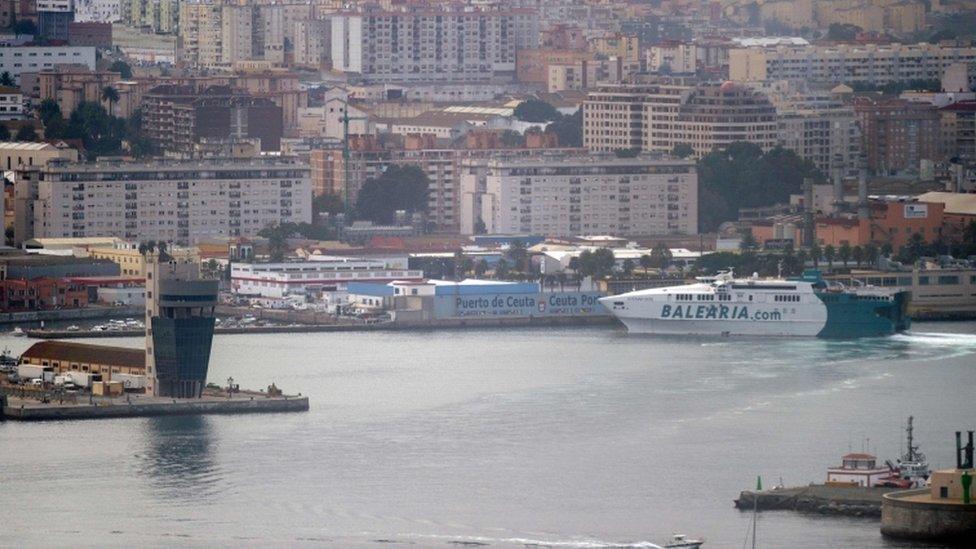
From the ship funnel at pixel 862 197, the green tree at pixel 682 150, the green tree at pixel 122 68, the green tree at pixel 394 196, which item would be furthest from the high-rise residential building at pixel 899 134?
the green tree at pixel 122 68

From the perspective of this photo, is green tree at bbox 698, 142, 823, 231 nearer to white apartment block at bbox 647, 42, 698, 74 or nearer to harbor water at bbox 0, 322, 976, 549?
white apartment block at bbox 647, 42, 698, 74

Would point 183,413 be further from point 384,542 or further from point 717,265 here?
point 717,265

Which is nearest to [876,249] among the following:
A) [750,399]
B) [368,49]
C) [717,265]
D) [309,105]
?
[717,265]

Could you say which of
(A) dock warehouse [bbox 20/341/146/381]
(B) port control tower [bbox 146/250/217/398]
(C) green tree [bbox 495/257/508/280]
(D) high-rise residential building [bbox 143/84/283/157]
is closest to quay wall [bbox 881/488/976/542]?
(B) port control tower [bbox 146/250/217/398]

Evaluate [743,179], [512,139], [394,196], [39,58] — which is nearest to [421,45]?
[39,58]

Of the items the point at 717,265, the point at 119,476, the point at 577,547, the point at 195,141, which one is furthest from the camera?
the point at 195,141

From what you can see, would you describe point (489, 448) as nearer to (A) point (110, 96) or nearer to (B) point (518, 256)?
(B) point (518, 256)
